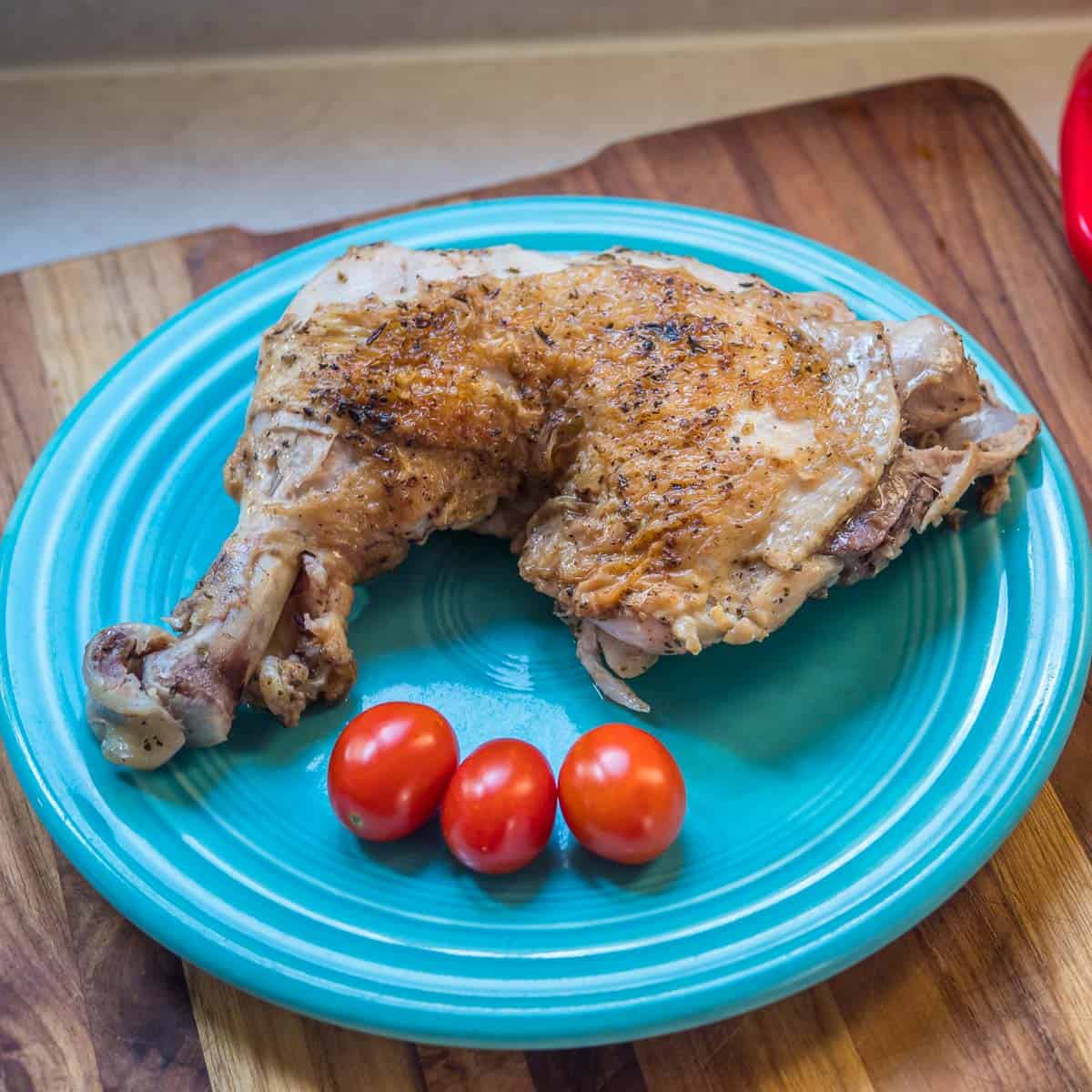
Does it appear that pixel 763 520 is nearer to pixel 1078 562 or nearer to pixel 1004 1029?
pixel 1078 562

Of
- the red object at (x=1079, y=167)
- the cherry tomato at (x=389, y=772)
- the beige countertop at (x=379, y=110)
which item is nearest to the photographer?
the cherry tomato at (x=389, y=772)

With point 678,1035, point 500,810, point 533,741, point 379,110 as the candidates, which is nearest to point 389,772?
point 500,810

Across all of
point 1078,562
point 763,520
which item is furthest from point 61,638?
point 1078,562

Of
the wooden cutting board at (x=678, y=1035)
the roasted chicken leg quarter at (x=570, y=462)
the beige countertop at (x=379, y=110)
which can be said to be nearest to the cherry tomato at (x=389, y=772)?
the roasted chicken leg quarter at (x=570, y=462)

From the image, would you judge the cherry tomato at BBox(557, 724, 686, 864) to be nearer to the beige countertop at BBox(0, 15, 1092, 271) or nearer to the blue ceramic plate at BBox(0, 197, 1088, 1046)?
the blue ceramic plate at BBox(0, 197, 1088, 1046)

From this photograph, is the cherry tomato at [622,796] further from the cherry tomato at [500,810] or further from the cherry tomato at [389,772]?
the cherry tomato at [389,772]

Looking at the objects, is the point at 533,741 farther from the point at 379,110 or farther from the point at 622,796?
the point at 379,110

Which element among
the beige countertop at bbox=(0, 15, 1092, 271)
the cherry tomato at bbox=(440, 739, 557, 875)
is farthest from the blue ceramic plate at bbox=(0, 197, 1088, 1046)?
the beige countertop at bbox=(0, 15, 1092, 271)
